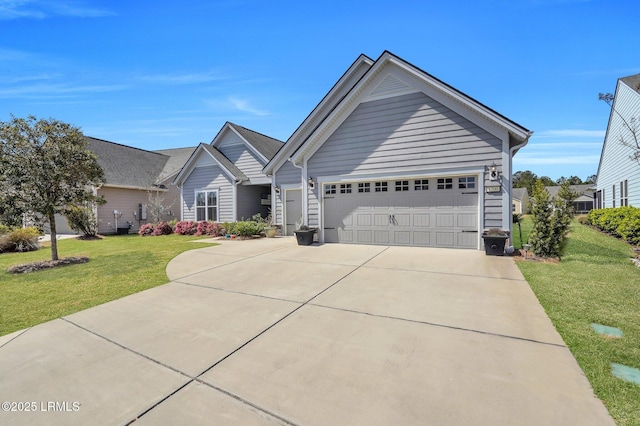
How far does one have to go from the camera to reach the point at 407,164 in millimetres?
9172

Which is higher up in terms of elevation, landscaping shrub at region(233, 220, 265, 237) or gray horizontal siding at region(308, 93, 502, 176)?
gray horizontal siding at region(308, 93, 502, 176)

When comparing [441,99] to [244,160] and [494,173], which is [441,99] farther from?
[244,160]

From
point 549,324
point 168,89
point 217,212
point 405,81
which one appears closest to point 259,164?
point 217,212

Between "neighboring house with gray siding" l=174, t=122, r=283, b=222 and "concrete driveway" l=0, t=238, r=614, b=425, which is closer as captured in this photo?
"concrete driveway" l=0, t=238, r=614, b=425

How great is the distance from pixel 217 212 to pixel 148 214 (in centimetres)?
742

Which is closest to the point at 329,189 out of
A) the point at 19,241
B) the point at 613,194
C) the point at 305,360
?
the point at 305,360

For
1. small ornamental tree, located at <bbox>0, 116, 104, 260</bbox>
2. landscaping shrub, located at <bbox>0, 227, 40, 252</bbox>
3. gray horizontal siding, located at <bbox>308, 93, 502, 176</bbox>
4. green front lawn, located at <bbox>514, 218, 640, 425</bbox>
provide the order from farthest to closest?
landscaping shrub, located at <bbox>0, 227, 40, 252</bbox> < gray horizontal siding, located at <bbox>308, 93, 502, 176</bbox> < small ornamental tree, located at <bbox>0, 116, 104, 260</bbox> < green front lawn, located at <bbox>514, 218, 640, 425</bbox>

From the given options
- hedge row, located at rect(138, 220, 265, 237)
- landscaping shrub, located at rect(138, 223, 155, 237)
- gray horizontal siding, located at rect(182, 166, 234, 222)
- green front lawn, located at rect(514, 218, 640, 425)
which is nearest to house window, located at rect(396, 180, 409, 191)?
green front lawn, located at rect(514, 218, 640, 425)

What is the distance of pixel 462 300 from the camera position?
4320 mm

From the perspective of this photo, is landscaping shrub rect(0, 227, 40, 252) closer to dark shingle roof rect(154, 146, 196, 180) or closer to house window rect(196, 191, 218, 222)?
house window rect(196, 191, 218, 222)

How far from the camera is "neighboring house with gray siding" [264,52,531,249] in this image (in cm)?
820

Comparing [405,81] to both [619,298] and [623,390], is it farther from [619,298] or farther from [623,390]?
[623,390]

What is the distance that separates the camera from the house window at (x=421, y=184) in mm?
9141

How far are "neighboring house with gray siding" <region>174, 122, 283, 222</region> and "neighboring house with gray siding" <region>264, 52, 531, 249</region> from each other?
18.5 ft
